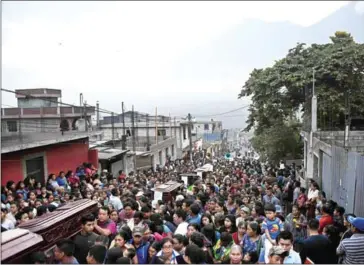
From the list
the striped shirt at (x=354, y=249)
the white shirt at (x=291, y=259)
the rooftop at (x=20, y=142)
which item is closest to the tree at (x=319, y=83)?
the rooftop at (x=20, y=142)

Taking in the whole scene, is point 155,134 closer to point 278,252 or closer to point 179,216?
point 179,216

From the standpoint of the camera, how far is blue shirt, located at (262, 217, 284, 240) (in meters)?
5.80

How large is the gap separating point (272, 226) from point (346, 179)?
376 centimetres

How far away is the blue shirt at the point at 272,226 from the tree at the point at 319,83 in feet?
42.4

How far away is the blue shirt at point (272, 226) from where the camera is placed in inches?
228

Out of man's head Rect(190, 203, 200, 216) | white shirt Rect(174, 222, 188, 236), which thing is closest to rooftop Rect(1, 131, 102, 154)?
man's head Rect(190, 203, 200, 216)

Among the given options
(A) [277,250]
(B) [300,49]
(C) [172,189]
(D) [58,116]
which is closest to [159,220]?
(A) [277,250]

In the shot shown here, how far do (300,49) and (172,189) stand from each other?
14101mm

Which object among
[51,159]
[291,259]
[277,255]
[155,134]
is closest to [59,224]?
[277,255]

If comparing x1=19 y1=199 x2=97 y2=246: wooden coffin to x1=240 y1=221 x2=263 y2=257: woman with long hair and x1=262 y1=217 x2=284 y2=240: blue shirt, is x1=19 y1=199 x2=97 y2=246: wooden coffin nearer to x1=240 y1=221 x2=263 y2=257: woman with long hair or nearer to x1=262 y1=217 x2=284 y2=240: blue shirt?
x1=240 y1=221 x2=263 y2=257: woman with long hair

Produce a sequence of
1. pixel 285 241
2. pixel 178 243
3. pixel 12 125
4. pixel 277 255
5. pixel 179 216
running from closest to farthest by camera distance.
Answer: pixel 277 255 < pixel 285 241 < pixel 178 243 < pixel 179 216 < pixel 12 125

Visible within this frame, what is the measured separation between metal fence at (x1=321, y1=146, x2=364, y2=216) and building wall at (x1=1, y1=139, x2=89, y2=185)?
10.1 metres

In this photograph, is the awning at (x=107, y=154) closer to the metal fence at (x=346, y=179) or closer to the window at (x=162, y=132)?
the metal fence at (x=346, y=179)

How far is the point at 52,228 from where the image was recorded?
540 cm
